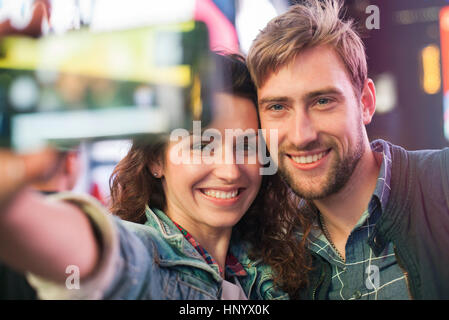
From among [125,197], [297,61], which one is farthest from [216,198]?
[297,61]

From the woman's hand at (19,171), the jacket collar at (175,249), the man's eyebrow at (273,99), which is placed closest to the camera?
the woman's hand at (19,171)

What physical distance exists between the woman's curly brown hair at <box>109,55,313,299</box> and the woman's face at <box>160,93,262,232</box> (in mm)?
59

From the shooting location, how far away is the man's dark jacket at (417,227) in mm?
770

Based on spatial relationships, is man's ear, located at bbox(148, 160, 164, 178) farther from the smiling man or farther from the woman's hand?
the woman's hand

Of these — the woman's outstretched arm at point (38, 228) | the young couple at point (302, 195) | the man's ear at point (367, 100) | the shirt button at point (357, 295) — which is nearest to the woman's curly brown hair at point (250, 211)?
the young couple at point (302, 195)

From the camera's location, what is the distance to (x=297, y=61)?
0.87 metres

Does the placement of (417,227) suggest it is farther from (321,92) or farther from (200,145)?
(200,145)

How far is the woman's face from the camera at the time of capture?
2.89ft

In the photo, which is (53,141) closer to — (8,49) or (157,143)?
(8,49)

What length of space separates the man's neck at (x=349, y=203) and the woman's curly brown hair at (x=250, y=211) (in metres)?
0.07

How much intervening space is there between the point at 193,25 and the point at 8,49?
11.8 inches

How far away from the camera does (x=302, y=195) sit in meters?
0.90

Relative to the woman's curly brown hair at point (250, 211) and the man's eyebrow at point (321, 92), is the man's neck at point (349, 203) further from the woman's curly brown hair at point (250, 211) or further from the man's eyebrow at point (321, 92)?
the man's eyebrow at point (321, 92)
